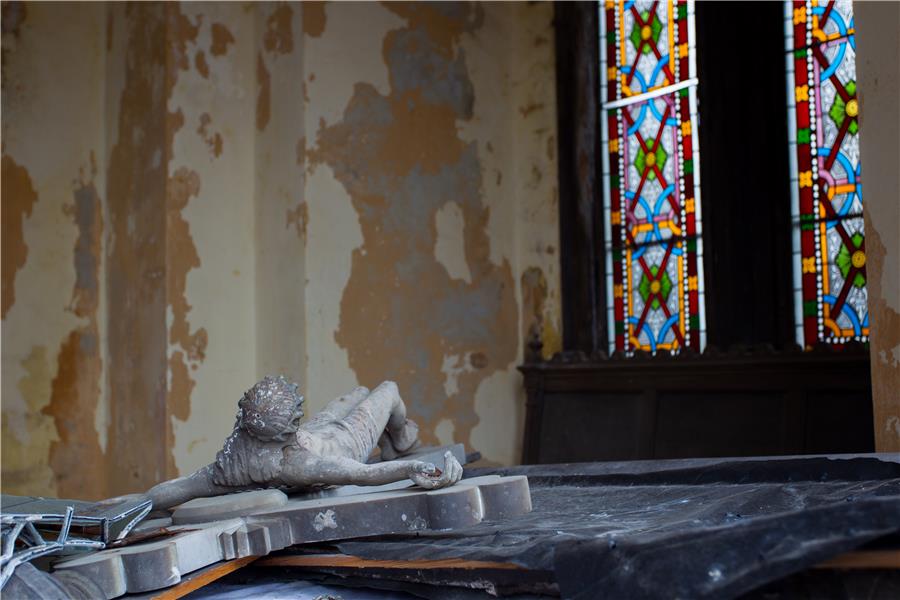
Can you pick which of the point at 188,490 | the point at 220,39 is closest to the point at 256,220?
the point at 220,39

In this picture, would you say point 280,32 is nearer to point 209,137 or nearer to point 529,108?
point 209,137

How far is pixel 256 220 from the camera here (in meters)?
6.66

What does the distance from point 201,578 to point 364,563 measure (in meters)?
0.40

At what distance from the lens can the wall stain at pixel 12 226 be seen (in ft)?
22.2

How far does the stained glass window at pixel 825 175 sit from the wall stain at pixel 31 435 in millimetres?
4646

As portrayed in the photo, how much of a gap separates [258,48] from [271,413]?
4152 millimetres

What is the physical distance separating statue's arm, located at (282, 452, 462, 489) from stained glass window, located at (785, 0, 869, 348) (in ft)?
11.4

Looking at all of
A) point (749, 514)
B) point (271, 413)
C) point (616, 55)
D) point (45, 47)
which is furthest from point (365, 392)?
point (45, 47)

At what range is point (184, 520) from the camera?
9.79ft

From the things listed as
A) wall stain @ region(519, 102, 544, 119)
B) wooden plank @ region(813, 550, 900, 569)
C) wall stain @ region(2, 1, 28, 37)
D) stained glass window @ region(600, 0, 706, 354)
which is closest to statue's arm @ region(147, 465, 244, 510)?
wooden plank @ region(813, 550, 900, 569)

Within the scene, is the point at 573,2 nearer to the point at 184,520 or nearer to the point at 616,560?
the point at 184,520

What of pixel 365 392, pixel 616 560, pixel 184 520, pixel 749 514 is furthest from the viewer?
pixel 365 392

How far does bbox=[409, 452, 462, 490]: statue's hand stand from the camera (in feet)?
9.34

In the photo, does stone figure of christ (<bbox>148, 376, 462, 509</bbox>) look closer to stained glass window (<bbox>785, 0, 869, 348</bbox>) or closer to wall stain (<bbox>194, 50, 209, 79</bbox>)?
stained glass window (<bbox>785, 0, 869, 348</bbox>)
